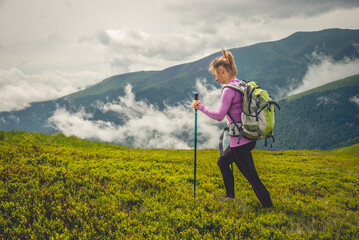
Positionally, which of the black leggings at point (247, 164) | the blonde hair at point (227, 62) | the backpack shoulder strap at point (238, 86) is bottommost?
the black leggings at point (247, 164)

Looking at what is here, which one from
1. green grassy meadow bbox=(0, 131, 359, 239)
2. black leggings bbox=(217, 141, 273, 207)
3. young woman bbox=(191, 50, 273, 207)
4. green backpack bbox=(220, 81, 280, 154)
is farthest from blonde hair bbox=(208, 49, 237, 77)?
green grassy meadow bbox=(0, 131, 359, 239)

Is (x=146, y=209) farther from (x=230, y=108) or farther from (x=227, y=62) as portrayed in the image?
(x=227, y=62)

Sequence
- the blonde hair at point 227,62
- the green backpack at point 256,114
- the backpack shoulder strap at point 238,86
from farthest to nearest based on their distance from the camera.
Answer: the blonde hair at point 227,62
the backpack shoulder strap at point 238,86
the green backpack at point 256,114

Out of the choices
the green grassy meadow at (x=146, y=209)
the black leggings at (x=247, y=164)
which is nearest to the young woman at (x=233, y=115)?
the black leggings at (x=247, y=164)

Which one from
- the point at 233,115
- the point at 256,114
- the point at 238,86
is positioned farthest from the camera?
the point at 233,115

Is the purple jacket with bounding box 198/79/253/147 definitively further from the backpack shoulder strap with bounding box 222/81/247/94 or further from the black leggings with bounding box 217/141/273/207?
the black leggings with bounding box 217/141/273/207

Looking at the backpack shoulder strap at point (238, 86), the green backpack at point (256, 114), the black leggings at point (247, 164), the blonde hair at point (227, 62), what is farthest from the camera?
the blonde hair at point (227, 62)

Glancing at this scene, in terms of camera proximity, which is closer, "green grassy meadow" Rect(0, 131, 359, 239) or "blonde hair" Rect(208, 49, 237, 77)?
"green grassy meadow" Rect(0, 131, 359, 239)

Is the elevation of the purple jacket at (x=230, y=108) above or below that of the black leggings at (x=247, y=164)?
above

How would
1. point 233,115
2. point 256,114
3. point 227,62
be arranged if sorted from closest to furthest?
point 256,114
point 233,115
point 227,62

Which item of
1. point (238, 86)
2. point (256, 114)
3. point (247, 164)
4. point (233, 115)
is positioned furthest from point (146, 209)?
point (238, 86)

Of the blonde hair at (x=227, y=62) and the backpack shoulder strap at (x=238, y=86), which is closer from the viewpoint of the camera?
the backpack shoulder strap at (x=238, y=86)

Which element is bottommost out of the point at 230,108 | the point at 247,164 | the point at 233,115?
the point at 247,164

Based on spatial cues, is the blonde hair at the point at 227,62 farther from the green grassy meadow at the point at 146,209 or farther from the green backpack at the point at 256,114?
the green grassy meadow at the point at 146,209
